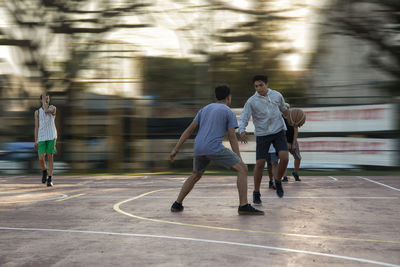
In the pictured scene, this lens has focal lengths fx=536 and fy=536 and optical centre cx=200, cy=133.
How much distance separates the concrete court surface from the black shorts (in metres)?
0.75

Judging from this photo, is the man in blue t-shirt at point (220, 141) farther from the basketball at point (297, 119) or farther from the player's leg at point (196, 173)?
the basketball at point (297, 119)

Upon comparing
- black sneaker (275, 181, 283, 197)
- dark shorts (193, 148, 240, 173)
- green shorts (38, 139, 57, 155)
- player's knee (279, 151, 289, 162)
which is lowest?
black sneaker (275, 181, 283, 197)

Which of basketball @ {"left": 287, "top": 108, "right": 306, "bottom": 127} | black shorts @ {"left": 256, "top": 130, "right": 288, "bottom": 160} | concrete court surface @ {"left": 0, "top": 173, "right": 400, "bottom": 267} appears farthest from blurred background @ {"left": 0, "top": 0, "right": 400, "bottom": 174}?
black shorts @ {"left": 256, "top": 130, "right": 288, "bottom": 160}

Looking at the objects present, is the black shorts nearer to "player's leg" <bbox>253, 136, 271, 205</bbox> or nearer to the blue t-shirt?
"player's leg" <bbox>253, 136, 271, 205</bbox>

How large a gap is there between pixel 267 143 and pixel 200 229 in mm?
2522

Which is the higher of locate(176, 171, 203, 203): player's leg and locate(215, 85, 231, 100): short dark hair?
locate(215, 85, 231, 100): short dark hair

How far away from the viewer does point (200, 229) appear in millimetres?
5820

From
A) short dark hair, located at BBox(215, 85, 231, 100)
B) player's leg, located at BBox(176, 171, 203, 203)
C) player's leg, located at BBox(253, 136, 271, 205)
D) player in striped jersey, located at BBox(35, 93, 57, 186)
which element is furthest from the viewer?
player in striped jersey, located at BBox(35, 93, 57, 186)

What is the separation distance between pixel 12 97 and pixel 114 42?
369 cm

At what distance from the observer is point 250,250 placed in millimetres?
4727

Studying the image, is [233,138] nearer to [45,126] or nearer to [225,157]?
[225,157]

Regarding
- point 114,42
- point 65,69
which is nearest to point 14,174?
point 65,69

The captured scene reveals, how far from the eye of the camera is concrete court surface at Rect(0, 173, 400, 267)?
4.50 m

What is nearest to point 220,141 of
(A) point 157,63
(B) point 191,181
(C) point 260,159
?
(B) point 191,181
